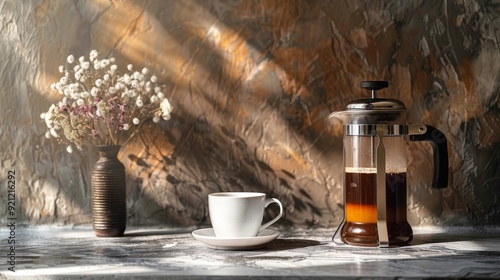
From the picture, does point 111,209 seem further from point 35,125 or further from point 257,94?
point 257,94

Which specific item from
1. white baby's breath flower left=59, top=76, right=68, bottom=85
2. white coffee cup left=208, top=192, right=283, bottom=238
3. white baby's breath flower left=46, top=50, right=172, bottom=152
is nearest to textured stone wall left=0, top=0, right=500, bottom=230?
white baby's breath flower left=46, top=50, right=172, bottom=152

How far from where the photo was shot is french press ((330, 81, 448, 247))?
1.44 meters

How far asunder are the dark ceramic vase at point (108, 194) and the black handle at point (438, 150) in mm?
762

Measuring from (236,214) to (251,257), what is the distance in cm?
13

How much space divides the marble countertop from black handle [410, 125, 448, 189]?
16 centimetres

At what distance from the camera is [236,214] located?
144cm

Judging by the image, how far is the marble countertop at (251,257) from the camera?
1173 millimetres

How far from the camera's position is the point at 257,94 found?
1.74m

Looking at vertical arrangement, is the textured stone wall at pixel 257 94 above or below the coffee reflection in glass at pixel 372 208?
above

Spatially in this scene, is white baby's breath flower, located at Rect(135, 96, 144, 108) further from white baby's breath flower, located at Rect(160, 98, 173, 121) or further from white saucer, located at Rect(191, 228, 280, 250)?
white saucer, located at Rect(191, 228, 280, 250)

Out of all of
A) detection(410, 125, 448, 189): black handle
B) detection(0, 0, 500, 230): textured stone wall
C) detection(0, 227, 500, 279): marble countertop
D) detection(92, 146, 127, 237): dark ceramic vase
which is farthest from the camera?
detection(0, 0, 500, 230): textured stone wall

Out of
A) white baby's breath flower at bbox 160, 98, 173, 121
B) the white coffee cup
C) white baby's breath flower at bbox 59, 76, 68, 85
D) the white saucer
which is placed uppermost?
white baby's breath flower at bbox 59, 76, 68, 85

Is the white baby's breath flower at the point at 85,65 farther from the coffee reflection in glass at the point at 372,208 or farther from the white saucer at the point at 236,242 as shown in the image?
the coffee reflection in glass at the point at 372,208

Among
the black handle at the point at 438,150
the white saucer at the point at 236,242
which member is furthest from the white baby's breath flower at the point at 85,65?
the black handle at the point at 438,150
